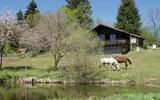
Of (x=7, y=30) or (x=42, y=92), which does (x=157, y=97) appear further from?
(x=7, y=30)

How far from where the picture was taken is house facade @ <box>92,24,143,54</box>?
87.6 metres

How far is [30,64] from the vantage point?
69.4 metres

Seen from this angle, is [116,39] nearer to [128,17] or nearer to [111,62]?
[128,17]

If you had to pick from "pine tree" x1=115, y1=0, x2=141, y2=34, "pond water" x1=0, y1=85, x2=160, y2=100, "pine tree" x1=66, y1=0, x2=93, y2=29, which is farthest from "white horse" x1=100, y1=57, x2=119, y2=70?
"pine tree" x1=66, y1=0, x2=93, y2=29

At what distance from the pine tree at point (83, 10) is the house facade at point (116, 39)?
8255 mm

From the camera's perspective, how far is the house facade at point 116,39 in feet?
287

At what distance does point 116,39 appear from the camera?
3548 inches

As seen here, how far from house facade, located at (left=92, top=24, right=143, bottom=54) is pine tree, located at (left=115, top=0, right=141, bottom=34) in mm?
4401

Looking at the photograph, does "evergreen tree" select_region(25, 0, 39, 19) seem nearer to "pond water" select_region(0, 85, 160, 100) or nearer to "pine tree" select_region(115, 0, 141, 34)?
"pine tree" select_region(115, 0, 141, 34)

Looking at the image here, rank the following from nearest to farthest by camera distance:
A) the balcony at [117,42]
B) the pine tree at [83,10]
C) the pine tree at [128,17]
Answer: the balcony at [117,42]
the pine tree at [128,17]
the pine tree at [83,10]

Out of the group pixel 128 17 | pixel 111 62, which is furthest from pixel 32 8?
pixel 111 62

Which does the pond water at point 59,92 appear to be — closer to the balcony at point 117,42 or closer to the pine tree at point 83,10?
the balcony at point 117,42

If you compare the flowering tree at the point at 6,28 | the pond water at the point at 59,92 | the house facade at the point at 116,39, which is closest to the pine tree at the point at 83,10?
the house facade at the point at 116,39

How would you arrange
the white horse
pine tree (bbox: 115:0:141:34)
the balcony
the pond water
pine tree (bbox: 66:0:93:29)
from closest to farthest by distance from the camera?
the pond water < the white horse < the balcony < pine tree (bbox: 115:0:141:34) < pine tree (bbox: 66:0:93:29)
